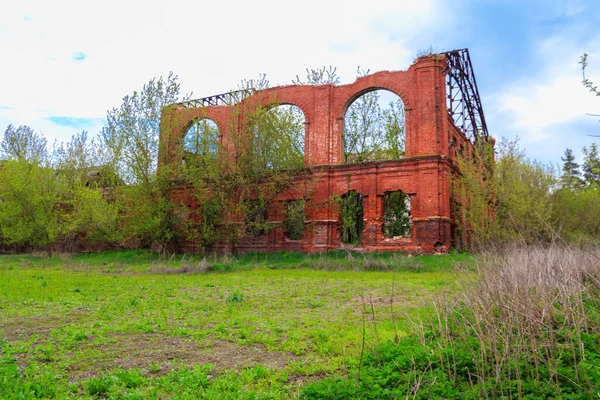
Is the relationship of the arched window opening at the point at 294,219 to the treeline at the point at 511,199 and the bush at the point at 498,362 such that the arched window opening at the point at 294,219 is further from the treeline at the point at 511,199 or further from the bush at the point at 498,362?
the bush at the point at 498,362

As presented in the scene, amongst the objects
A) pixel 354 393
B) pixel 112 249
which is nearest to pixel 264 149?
pixel 112 249

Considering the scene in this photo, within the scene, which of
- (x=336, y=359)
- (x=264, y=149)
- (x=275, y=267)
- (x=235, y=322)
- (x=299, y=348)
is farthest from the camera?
(x=264, y=149)

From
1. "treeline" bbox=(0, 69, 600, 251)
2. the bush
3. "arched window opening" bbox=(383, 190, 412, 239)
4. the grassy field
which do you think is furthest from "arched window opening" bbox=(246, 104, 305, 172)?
the bush

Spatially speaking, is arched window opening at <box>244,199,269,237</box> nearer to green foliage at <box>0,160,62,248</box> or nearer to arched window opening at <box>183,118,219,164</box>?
arched window opening at <box>183,118,219,164</box>

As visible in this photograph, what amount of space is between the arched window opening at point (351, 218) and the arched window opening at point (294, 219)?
2013 millimetres

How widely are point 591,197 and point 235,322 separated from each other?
27238 mm

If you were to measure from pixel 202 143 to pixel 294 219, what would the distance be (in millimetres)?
6293

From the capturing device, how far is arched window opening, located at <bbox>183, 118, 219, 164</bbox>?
75.2ft

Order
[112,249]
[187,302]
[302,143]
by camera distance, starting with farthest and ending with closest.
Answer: [112,249], [302,143], [187,302]

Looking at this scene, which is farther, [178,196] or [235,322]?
[178,196]

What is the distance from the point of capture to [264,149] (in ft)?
72.6

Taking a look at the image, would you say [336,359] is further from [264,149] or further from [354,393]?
[264,149]

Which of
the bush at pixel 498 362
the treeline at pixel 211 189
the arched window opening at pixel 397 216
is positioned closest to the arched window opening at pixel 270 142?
the treeline at pixel 211 189

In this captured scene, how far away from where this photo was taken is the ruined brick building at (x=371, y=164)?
67.0 ft
